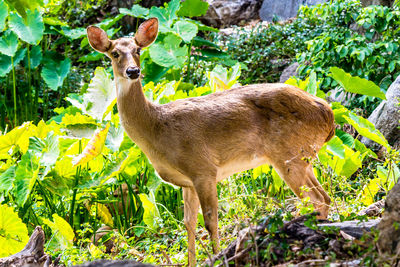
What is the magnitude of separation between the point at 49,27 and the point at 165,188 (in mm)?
5465

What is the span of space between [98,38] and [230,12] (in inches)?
381

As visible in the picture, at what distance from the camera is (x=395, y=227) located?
8.12ft

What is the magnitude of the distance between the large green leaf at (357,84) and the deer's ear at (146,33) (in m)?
2.29

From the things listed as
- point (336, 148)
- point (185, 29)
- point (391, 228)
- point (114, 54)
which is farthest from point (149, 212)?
point (185, 29)

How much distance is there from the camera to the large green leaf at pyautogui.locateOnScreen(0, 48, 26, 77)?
936 centimetres

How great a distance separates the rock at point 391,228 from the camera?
102 inches

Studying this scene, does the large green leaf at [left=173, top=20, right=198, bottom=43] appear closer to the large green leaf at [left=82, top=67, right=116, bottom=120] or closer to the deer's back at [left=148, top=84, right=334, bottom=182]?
the large green leaf at [left=82, top=67, right=116, bottom=120]

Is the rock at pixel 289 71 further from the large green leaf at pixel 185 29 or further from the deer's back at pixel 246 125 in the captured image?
the deer's back at pixel 246 125

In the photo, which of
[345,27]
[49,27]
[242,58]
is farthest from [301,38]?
[49,27]

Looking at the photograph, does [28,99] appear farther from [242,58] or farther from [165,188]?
[165,188]

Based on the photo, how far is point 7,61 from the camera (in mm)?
9578

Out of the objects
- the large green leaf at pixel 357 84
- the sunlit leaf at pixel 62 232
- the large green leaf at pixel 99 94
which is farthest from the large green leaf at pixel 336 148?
the sunlit leaf at pixel 62 232

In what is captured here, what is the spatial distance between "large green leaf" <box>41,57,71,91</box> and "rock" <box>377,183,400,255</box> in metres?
7.81

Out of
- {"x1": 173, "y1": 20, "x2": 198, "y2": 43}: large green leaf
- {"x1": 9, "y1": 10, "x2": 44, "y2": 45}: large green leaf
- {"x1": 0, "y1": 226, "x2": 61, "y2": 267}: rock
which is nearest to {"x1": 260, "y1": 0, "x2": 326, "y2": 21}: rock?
{"x1": 173, "y1": 20, "x2": 198, "y2": 43}: large green leaf
